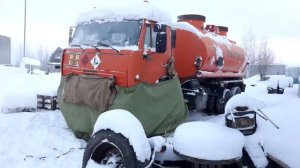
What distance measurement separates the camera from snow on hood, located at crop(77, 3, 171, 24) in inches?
298

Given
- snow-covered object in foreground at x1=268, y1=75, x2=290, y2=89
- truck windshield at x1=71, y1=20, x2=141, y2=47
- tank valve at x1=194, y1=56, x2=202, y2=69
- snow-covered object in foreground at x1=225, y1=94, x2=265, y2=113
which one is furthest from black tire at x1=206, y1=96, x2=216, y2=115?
snow-covered object in foreground at x1=268, y1=75, x2=290, y2=89

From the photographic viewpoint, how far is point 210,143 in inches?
148

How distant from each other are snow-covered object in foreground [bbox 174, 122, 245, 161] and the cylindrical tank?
5.82m

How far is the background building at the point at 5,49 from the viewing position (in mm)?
48331

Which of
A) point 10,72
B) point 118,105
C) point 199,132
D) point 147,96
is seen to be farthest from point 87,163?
point 10,72

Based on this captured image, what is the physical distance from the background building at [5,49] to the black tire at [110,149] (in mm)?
48174

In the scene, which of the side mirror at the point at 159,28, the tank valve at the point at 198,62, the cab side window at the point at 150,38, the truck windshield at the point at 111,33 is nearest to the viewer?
the truck windshield at the point at 111,33

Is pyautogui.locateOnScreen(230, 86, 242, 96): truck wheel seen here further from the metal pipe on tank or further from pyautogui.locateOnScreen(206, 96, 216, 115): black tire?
the metal pipe on tank

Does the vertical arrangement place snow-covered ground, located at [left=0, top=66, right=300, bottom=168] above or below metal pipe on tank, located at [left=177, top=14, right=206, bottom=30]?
below

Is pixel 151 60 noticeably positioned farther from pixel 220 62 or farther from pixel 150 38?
pixel 220 62

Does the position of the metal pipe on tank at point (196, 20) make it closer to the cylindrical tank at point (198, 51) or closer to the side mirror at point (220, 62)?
the cylindrical tank at point (198, 51)

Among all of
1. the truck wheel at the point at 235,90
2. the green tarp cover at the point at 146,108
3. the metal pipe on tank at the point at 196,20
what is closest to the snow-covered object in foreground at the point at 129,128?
the green tarp cover at the point at 146,108

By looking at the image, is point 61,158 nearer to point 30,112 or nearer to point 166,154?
point 166,154

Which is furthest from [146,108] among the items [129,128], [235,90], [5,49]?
[5,49]
